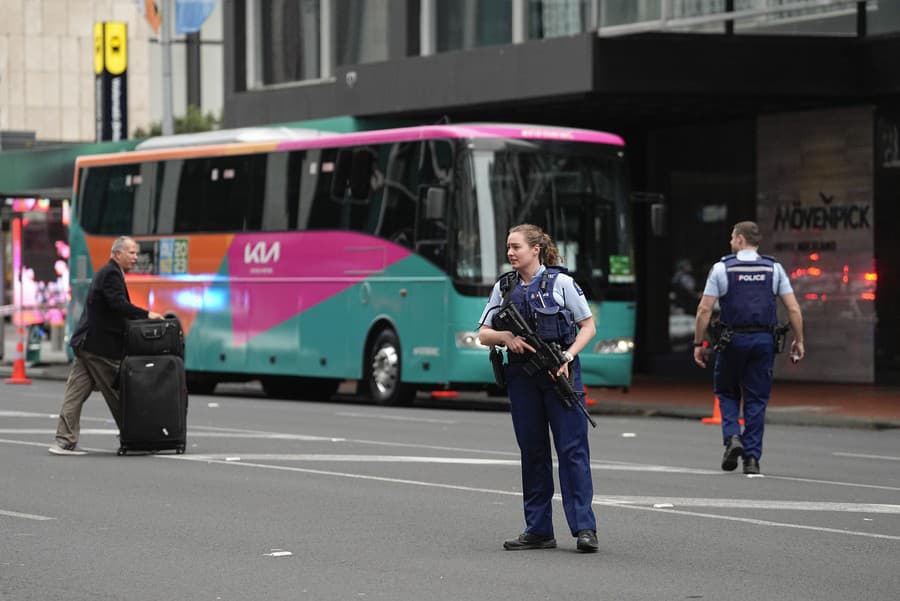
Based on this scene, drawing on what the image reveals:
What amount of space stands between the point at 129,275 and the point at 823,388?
10613mm

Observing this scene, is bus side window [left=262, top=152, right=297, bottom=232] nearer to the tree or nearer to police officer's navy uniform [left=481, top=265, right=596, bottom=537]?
police officer's navy uniform [left=481, top=265, right=596, bottom=537]

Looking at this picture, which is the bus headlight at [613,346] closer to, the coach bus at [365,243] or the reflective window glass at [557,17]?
the coach bus at [365,243]

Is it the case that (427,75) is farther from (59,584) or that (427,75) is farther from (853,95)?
(59,584)

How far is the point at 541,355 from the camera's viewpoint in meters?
10.2

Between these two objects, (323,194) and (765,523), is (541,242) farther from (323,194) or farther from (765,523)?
(323,194)

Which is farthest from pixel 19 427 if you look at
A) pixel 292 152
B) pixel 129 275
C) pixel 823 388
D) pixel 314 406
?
pixel 823 388

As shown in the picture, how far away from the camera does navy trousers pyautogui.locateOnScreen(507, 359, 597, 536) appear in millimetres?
10289

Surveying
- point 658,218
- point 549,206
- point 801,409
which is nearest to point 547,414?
point 801,409

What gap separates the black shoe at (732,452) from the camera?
14.7 m

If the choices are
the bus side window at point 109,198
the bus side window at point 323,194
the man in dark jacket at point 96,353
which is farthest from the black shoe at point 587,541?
the bus side window at point 109,198

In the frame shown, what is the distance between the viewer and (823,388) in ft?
90.2

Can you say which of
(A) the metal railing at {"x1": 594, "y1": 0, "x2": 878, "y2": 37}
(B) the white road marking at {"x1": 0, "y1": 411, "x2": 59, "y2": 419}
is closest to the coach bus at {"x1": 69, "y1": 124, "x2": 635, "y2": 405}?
(A) the metal railing at {"x1": 594, "y1": 0, "x2": 878, "y2": 37}

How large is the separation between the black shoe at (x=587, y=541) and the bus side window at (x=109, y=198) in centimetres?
1958

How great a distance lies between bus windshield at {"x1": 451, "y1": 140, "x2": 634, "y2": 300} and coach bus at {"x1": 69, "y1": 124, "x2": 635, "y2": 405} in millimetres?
20
